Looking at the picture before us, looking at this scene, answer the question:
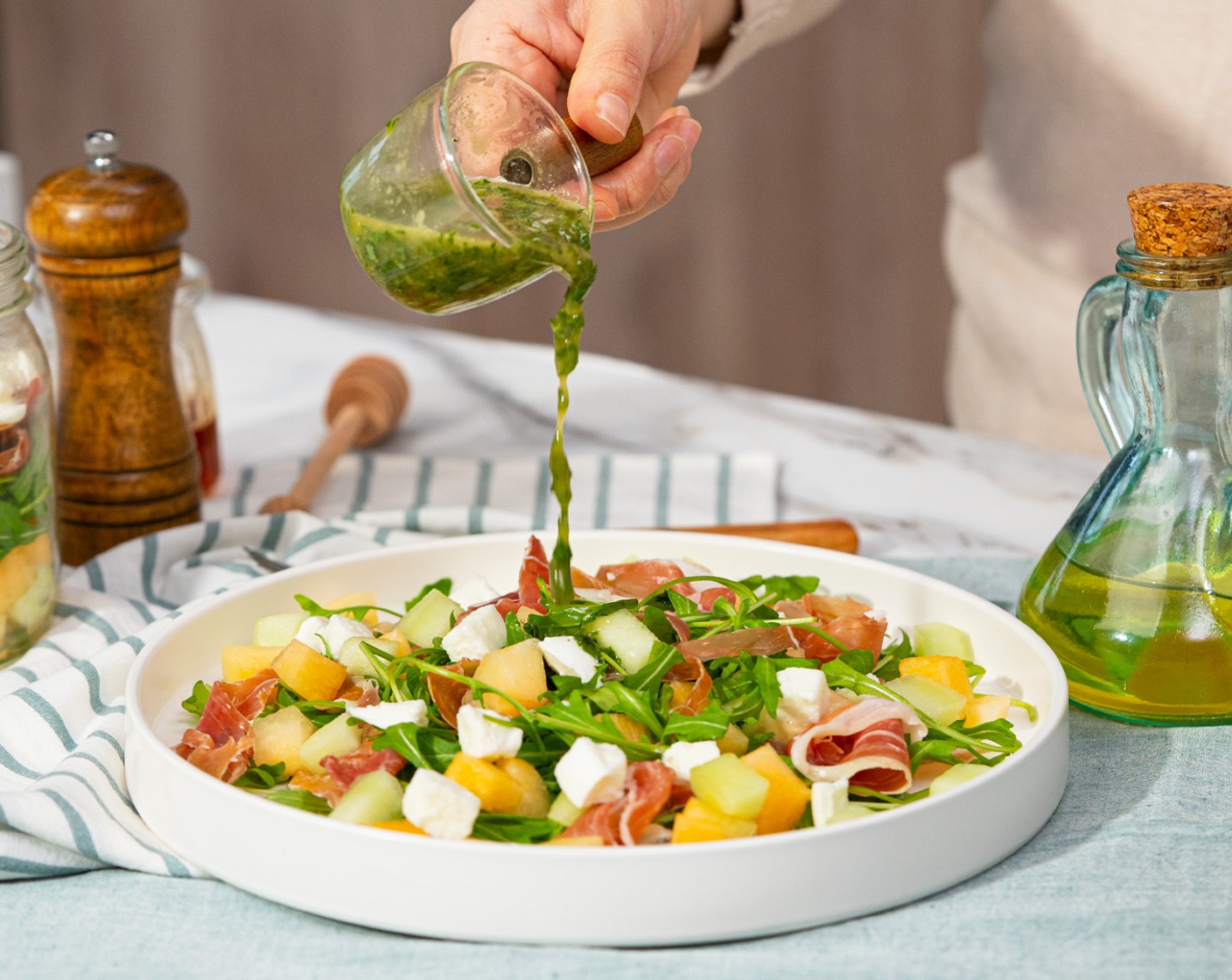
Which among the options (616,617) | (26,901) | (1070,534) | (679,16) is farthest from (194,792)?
(679,16)

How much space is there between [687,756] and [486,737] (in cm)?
13

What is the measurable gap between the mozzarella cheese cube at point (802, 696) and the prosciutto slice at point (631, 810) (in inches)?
4.9

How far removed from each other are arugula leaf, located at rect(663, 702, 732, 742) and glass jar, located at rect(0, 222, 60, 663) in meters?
0.64

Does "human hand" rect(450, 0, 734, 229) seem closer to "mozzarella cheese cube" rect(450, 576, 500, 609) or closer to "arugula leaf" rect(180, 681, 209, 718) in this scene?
"mozzarella cheese cube" rect(450, 576, 500, 609)

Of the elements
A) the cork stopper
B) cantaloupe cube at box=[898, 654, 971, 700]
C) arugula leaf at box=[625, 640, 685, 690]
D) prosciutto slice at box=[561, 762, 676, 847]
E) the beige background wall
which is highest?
the cork stopper

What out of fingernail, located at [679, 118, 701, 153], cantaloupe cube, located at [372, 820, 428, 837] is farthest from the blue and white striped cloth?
fingernail, located at [679, 118, 701, 153]

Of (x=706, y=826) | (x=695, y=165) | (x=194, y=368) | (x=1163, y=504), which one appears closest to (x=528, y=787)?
(x=706, y=826)

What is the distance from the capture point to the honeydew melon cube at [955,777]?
958mm

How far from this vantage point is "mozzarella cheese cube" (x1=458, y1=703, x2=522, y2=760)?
3.06 ft

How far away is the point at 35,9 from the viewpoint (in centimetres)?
461

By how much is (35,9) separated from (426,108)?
4137mm

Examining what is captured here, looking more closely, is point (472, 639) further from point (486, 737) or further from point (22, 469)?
point (22, 469)

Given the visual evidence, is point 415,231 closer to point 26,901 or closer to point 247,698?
point 247,698

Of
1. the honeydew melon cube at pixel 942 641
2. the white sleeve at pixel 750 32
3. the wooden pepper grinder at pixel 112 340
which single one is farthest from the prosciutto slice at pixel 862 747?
the white sleeve at pixel 750 32
